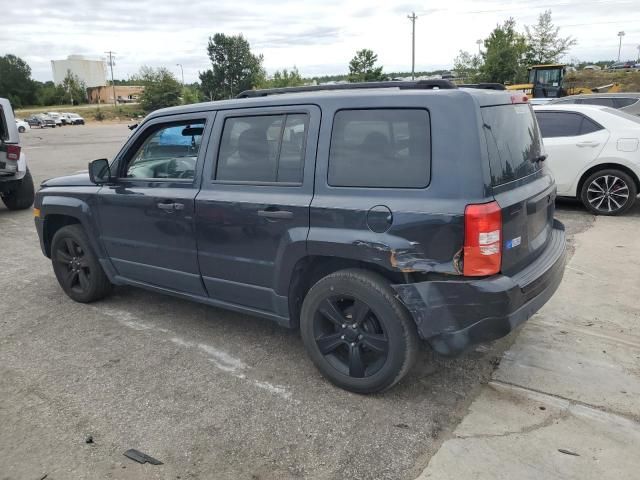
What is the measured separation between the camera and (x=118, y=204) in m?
4.27

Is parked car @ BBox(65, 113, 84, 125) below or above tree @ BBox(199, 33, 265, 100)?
below

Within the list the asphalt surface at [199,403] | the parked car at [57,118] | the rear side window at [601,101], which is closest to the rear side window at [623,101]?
the rear side window at [601,101]

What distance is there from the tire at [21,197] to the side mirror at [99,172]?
6.55m

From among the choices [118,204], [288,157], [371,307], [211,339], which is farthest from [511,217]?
[118,204]

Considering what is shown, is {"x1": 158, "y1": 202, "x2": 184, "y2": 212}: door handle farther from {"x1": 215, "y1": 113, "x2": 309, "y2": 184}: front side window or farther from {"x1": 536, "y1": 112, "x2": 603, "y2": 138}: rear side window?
{"x1": 536, "y1": 112, "x2": 603, "y2": 138}: rear side window

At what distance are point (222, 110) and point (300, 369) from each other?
1865 mm

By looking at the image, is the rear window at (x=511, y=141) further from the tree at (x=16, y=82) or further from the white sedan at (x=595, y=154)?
the tree at (x=16, y=82)

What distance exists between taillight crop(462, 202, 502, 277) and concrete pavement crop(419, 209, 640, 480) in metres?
0.88

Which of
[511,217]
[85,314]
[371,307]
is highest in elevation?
[511,217]

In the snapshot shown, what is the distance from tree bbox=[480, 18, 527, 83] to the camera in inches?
1459

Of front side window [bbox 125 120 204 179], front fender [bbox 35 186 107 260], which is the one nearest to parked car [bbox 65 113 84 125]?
front fender [bbox 35 186 107 260]

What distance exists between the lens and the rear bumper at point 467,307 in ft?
9.06

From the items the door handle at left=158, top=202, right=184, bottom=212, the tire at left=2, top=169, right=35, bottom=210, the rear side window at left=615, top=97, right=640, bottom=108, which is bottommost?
the tire at left=2, top=169, right=35, bottom=210

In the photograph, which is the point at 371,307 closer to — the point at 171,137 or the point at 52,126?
the point at 171,137
